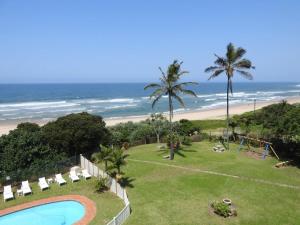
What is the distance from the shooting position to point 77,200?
56.0 feet

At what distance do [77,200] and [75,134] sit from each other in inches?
297

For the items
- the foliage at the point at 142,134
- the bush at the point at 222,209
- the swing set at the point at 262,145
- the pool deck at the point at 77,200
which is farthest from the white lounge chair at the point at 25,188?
the swing set at the point at 262,145

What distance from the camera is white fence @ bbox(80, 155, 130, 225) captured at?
43.3 ft

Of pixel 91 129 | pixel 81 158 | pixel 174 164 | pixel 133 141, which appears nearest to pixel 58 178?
pixel 81 158

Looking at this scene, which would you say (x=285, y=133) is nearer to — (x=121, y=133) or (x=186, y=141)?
(x=186, y=141)

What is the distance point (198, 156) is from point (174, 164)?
3095 mm

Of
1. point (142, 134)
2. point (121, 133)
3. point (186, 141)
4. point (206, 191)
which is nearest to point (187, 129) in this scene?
point (186, 141)

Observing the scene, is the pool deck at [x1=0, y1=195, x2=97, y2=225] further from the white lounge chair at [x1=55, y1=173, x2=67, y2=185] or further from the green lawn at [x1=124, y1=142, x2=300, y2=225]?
the green lawn at [x1=124, y1=142, x2=300, y2=225]

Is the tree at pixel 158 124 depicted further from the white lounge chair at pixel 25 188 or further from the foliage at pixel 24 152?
the white lounge chair at pixel 25 188

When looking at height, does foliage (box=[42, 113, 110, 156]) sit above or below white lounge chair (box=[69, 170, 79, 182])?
above

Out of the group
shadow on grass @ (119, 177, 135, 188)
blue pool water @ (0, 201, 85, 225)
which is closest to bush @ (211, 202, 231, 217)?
shadow on grass @ (119, 177, 135, 188)

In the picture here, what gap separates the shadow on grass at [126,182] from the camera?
18652 millimetres

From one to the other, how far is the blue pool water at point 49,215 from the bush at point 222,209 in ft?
23.4

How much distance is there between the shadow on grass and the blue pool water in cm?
328
